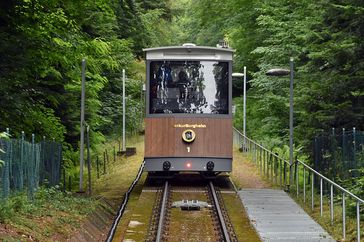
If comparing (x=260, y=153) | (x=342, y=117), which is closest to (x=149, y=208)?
(x=342, y=117)

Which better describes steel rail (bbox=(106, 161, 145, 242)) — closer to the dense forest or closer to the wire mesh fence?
the dense forest

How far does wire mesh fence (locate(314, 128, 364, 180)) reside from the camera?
15.6 metres

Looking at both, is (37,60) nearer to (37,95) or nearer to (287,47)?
(37,95)

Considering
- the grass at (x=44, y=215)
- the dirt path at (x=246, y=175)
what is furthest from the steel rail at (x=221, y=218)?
the dirt path at (x=246, y=175)

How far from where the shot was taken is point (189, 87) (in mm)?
19906

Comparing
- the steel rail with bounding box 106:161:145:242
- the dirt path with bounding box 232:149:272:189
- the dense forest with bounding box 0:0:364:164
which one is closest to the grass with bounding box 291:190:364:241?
the dense forest with bounding box 0:0:364:164

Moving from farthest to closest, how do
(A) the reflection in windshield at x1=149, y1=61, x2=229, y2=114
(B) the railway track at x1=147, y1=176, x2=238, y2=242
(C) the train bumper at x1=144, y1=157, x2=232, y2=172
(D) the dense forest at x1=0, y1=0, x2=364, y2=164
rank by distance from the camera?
(A) the reflection in windshield at x1=149, y1=61, x2=229, y2=114
(C) the train bumper at x1=144, y1=157, x2=232, y2=172
(D) the dense forest at x1=0, y1=0, x2=364, y2=164
(B) the railway track at x1=147, y1=176, x2=238, y2=242

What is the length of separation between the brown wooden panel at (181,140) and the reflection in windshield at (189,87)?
0.34 metres

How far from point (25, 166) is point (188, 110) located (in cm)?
696

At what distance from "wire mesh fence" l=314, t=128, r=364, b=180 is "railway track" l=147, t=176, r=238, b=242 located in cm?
296

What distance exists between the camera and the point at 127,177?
25.0m

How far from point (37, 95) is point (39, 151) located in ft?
19.1

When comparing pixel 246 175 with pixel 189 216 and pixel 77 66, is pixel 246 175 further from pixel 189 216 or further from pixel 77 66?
pixel 189 216

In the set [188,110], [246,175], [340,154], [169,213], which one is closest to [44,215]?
[169,213]
